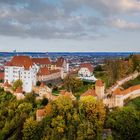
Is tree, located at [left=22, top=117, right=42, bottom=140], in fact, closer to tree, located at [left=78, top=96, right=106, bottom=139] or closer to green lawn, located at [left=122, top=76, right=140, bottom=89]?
tree, located at [left=78, top=96, right=106, bottom=139]

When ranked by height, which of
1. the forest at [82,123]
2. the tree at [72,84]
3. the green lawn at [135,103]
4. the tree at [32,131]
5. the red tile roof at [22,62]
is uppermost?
the red tile roof at [22,62]

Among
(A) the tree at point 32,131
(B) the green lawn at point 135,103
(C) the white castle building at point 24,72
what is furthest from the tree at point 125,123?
(C) the white castle building at point 24,72

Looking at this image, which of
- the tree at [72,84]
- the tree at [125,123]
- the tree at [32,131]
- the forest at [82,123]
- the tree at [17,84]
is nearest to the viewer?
the forest at [82,123]

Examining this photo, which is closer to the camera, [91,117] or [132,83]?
[91,117]

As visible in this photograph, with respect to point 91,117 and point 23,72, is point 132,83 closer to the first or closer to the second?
point 91,117

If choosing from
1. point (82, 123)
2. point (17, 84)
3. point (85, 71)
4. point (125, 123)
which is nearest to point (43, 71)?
point (85, 71)

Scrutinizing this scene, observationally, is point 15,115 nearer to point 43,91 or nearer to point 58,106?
point 43,91

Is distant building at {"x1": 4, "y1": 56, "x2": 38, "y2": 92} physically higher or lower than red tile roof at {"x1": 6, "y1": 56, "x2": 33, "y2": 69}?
lower

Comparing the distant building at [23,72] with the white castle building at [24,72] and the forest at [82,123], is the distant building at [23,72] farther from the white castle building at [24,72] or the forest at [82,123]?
the forest at [82,123]

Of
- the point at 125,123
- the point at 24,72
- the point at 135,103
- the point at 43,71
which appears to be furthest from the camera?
the point at 43,71

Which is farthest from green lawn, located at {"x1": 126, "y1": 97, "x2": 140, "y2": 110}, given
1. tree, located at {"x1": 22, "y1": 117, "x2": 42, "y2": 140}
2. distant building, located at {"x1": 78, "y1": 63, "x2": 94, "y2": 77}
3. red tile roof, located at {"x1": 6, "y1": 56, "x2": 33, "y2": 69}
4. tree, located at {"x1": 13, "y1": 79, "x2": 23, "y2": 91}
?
distant building, located at {"x1": 78, "y1": 63, "x2": 94, "y2": 77}

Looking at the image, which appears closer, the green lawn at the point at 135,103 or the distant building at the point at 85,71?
the green lawn at the point at 135,103
